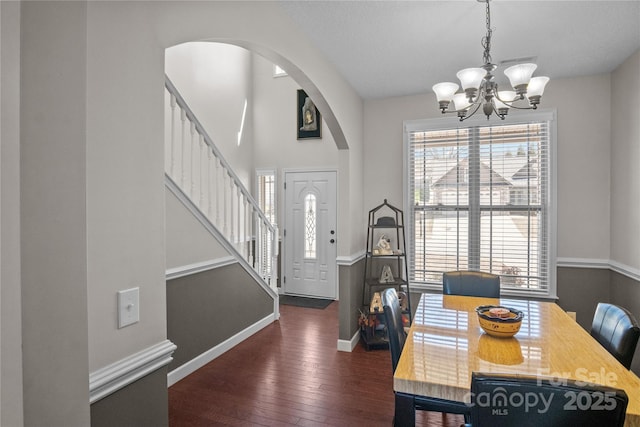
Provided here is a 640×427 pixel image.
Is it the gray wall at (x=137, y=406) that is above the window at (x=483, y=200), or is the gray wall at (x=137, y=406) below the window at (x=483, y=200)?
below

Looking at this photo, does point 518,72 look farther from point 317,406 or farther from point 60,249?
point 317,406

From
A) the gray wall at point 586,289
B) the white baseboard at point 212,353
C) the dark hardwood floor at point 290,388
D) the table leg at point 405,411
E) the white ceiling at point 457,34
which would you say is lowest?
the dark hardwood floor at point 290,388

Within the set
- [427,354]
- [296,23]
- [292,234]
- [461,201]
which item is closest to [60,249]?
[427,354]

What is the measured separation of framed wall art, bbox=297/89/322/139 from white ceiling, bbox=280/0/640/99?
214cm

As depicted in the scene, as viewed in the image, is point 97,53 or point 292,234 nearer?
point 97,53

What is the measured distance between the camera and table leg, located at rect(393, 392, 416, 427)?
66.8 inches

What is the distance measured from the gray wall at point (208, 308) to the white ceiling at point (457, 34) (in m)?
2.26

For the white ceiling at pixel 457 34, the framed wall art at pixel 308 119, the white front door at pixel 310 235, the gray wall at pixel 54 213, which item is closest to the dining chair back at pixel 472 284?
the white ceiling at pixel 457 34

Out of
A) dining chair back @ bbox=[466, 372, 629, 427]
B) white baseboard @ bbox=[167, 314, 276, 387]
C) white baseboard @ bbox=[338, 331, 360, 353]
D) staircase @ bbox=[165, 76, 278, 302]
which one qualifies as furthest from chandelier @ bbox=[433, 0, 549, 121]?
white baseboard @ bbox=[167, 314, 276, 387]

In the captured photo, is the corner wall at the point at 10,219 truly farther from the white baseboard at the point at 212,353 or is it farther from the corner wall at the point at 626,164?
the corner wall at the point at 626,164

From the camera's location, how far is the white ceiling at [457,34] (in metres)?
2.27

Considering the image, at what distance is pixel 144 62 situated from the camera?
49.6 inches

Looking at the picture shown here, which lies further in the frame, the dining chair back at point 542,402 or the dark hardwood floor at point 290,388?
the dark hardwood floor at point 290,388

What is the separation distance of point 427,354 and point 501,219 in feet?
8.23
